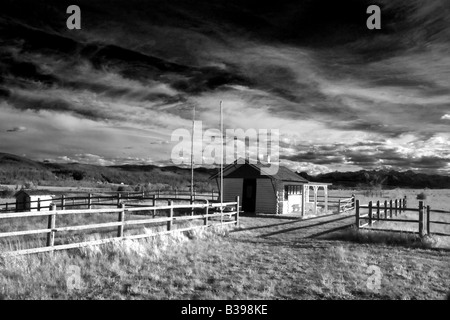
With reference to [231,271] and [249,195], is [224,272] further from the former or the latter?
[249,195]

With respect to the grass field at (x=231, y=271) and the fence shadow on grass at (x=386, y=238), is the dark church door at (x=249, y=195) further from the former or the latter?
the grass field at (x=231, y=271)

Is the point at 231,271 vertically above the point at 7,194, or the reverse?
the point at 231,271

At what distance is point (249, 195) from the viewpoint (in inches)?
1074

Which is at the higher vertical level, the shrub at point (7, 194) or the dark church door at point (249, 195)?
the dark church door at point (249, 195)

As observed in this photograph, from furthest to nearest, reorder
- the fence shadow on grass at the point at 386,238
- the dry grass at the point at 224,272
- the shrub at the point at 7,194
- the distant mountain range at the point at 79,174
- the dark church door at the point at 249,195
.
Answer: the distant mountain range at the point at 79,174 → the shrub at the point at 7,194 → the dark church door at the point at 249,195 → the fence shadow on grass at the point at 386,238 → the dry grass at the point at 224,272

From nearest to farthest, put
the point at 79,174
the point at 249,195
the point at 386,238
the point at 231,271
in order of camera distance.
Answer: the point at 231,271 → the point at 386,238 → the point at 249,195 → the point at 79,174

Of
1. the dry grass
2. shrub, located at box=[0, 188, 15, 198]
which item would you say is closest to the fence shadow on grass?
Answer: the dry grass

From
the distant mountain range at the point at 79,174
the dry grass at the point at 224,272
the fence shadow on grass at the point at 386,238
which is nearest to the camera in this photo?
the dry grass at the point at 224,272

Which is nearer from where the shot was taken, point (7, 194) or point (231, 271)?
point (231, 271)

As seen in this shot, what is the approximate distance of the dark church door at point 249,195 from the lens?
88.8 feet

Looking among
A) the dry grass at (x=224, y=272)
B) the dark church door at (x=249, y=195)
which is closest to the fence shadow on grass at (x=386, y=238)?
the dry grass at (x=224, y=272)

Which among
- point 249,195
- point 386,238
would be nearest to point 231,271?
point 386,238

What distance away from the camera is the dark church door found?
27.1 m

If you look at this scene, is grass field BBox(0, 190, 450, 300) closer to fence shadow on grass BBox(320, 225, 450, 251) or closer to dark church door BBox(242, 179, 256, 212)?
fence shadow on grass BBox(320, 225, 450, 251)
